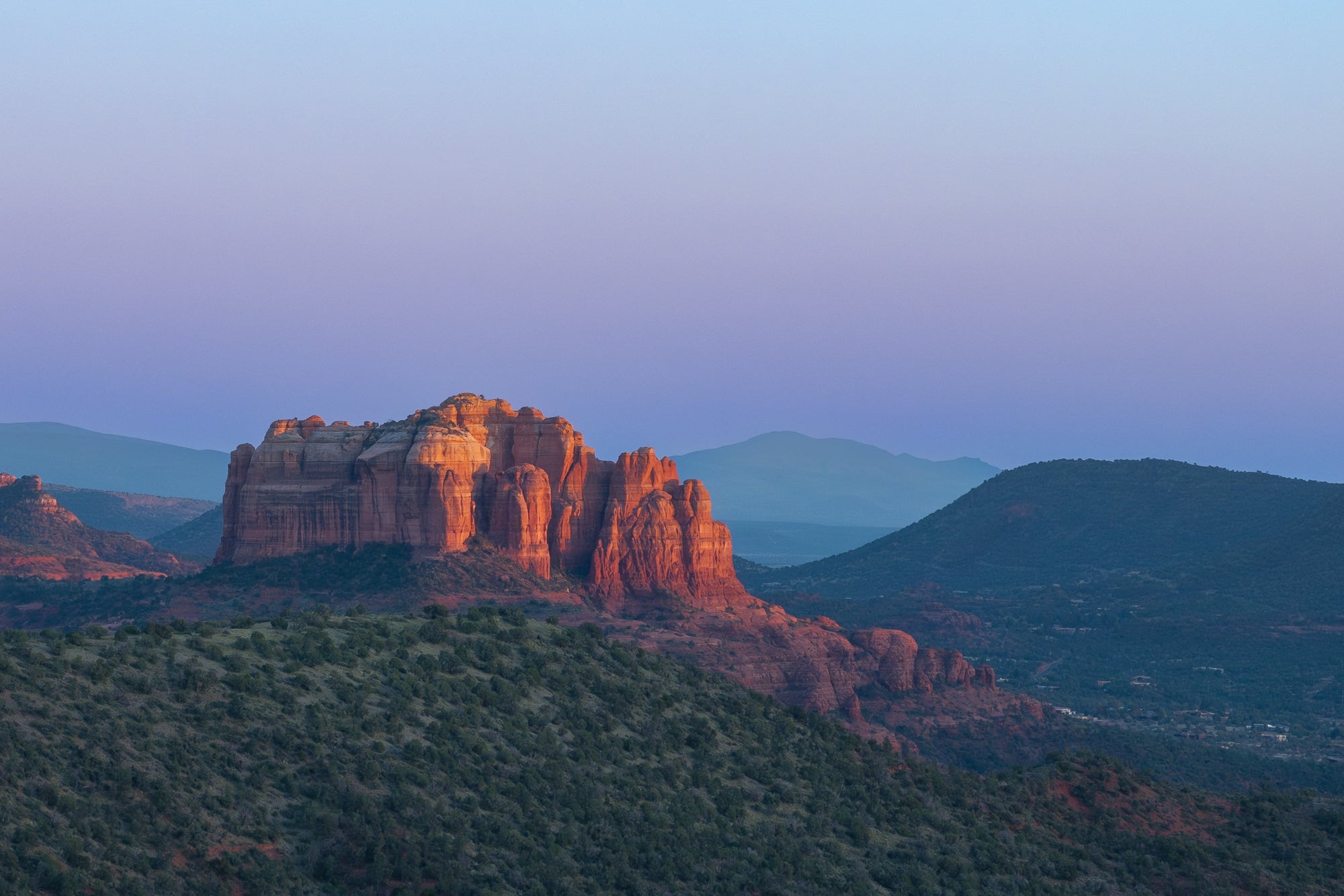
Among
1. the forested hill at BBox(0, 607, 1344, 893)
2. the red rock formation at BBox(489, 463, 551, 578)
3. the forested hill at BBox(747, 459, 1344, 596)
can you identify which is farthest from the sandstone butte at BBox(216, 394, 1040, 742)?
the forested hill at BBox(747, 459, 1344, 596)

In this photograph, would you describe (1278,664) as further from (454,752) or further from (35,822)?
(35,822)

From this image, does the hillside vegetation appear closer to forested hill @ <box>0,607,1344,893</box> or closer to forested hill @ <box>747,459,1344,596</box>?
forested hill @ <box>747,459,1344,596</box>

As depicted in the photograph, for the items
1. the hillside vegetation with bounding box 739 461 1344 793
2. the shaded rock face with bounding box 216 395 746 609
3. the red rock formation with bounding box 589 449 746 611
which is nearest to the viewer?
the shaded rock face with bounding box 216 395 746 609

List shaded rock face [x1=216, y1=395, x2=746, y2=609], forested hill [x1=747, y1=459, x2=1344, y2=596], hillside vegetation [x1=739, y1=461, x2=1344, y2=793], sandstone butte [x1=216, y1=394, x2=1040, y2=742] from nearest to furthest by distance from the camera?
sandstone butte [x1=216, y1=394, x2=1040, y2=742] → shaded rock face [x1=216, y1=395, x2=746, y2=609] → hillside vegetation [x1=739, y1=461, x2=1344, y2=793] → forested hill [x1=747, y1=459, x2=1344, y2=596]

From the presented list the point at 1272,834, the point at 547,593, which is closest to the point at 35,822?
the point at 1272,834

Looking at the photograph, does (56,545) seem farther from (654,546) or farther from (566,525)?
(654,546)

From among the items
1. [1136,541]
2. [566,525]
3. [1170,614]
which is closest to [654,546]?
[566,525]

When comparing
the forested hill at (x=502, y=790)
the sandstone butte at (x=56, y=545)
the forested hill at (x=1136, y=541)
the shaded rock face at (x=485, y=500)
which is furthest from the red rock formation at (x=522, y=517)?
the forested hill at (x=1136, y=541)

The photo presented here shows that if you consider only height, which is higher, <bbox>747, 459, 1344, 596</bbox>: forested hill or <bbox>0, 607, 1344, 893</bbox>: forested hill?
<bbox>747, 459, 1344, 596</bbox>: forested hill
